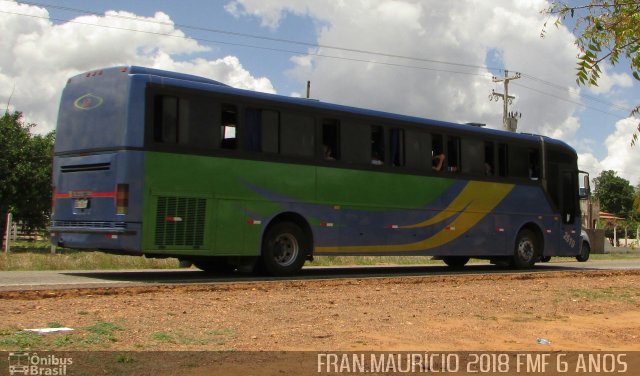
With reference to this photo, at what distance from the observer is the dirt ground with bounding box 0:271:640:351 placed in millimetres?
7004

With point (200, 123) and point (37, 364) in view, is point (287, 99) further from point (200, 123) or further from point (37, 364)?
point (37, 364)

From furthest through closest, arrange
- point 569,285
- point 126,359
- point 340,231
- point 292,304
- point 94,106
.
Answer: point 340,231 < point 569,285 < point 94,106 < point 292,304 < point 126,359

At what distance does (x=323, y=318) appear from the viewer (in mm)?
8602

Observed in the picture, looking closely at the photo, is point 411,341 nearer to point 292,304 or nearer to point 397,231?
point 292,304

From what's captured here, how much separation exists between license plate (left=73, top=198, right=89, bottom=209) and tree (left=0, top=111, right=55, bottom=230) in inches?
1183

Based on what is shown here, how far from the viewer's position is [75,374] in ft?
17.8

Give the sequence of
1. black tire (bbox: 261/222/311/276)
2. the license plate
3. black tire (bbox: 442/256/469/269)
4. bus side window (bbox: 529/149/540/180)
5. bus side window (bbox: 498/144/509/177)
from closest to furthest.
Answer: the license plate → black tire (bbox: 261/222/311/276) → bus side window (bbox: 498/144/509/177) → bus side window (bbox: 529/149/540/180) → black tire (bbox: 442/256/469/269)

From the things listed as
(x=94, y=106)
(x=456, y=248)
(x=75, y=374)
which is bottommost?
(x=75, y=374)

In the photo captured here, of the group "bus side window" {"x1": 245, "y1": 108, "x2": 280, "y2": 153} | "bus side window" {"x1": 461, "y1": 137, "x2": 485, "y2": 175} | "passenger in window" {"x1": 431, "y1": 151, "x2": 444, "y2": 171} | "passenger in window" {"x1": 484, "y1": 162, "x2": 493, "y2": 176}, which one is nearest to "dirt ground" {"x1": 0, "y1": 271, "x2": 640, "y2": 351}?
"bus side window" {"x1": 245, "y1": 108, "x2": 280, "y2": 153}

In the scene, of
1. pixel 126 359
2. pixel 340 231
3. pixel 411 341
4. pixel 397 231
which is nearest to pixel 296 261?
pixel 340 231

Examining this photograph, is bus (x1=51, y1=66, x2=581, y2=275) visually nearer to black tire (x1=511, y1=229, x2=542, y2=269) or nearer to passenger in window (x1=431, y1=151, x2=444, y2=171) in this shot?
passenger in window (x1=431, y1=151, x2=444, y2=171)

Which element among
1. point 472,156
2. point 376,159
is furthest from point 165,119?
point 472,156

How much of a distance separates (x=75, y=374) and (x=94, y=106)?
8430 millimetres

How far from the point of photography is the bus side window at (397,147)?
55.2 ft
